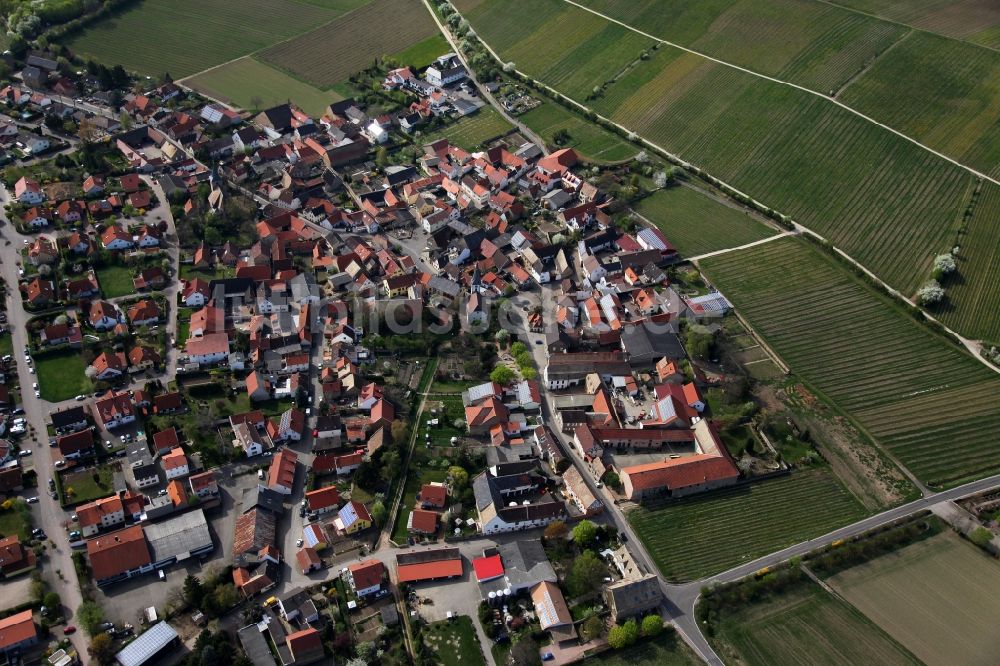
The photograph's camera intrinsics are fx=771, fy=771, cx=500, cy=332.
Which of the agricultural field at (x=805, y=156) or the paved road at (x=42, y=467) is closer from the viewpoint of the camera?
the paved road at (x=42, y=467)

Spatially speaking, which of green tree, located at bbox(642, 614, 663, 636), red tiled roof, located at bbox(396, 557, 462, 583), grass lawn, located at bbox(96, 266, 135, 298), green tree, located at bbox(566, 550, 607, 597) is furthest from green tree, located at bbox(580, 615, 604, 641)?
grass lawn, located at bbox(96, 266, 135, 298)

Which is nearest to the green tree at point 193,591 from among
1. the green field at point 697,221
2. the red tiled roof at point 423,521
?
the red tiled roof at point 423,521

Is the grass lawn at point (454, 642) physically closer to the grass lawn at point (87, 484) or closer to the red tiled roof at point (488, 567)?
the red tiled roof at point (488, 567)

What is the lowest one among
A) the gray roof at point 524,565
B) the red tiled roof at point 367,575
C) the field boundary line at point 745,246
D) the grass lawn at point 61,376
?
the gray roof at point 524,565

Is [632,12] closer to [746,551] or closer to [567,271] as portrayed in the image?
[567,271]

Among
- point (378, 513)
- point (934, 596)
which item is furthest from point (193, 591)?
point (934, 596)

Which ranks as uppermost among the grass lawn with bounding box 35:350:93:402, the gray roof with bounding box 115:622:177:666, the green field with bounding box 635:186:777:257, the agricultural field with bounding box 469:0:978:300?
the agricultural field with bounding box 469:0:978:300

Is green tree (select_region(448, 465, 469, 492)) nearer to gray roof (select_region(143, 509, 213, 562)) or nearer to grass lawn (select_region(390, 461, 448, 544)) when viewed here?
grass lawn (select_region(390, 461, 448, 544))

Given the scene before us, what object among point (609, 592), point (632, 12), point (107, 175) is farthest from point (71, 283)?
point (632, 12)
